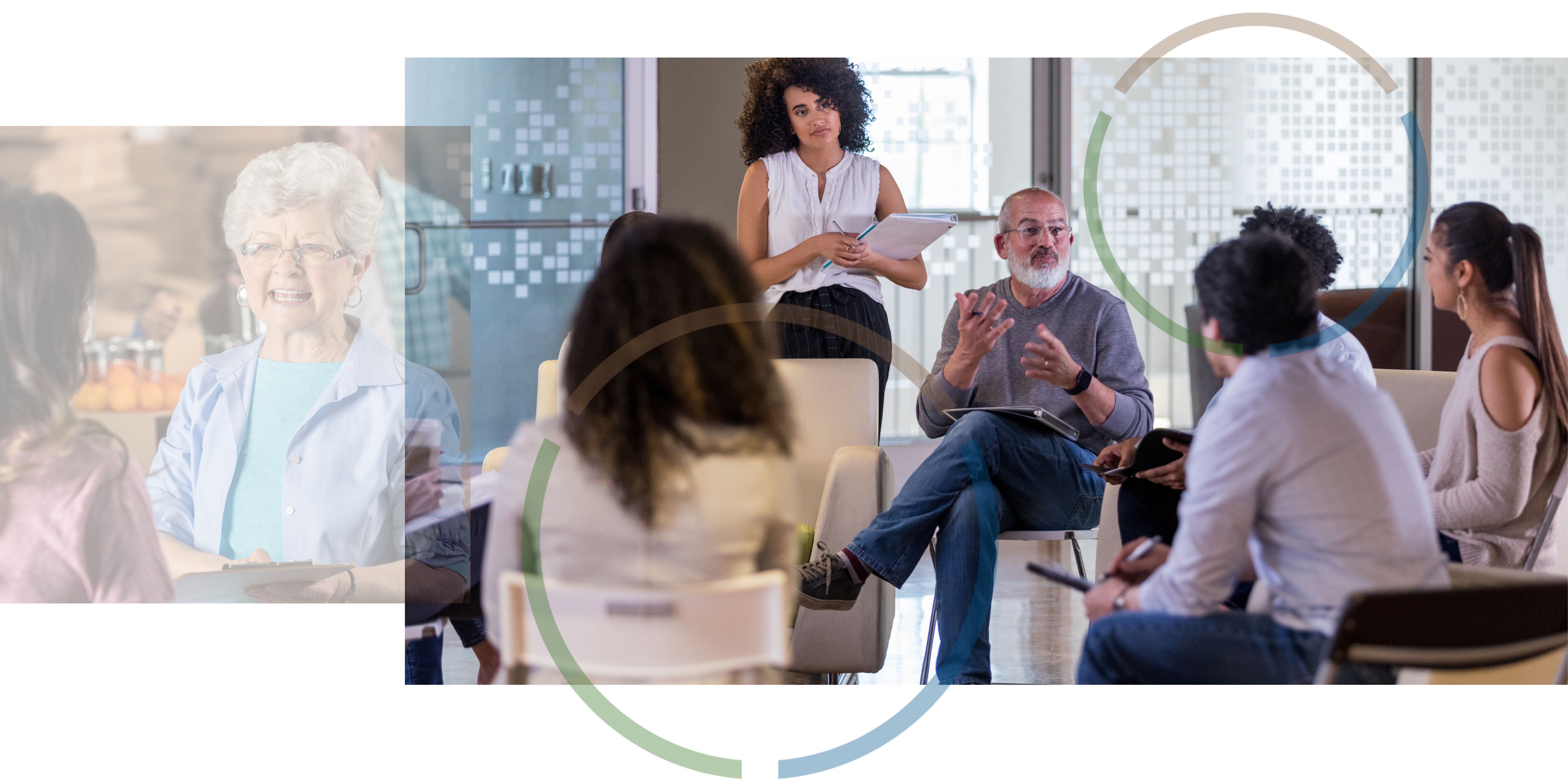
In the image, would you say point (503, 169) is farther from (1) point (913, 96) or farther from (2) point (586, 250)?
(1) point (913, 96)

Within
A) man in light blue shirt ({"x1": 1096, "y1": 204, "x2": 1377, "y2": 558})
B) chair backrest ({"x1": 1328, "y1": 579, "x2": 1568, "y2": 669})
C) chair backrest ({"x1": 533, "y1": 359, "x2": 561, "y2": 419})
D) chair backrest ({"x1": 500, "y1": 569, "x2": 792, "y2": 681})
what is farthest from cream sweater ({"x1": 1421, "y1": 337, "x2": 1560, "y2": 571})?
chair backrest ({"x1": 533, "y1": 359, "x2": 561, "y2": 419})

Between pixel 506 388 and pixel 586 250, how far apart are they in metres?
1.05

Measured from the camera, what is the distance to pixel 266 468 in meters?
2.40

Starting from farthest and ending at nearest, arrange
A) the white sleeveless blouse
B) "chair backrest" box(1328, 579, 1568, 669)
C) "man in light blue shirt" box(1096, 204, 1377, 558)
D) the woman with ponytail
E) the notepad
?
the white sleeveless blouse, the notepad, "man in light blue shirt" box(1096, 204, 1377, 558), the woman with ponytail, "chair backrest" box(1328, 579, 1568, 669)

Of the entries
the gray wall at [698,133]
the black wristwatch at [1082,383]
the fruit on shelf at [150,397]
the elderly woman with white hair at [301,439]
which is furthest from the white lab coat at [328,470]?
the gray wall at [698,133]

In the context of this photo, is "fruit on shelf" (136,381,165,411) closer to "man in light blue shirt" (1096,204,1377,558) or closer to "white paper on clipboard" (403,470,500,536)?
"white paper on clipboard" (403,470,500,536)

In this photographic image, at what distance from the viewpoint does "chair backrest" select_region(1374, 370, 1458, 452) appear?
7.48 feet

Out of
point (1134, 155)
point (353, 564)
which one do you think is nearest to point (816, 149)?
point (353, 564)

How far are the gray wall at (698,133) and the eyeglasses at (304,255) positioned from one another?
1.94 metres

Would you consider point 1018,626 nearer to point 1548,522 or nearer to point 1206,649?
point 1548,522

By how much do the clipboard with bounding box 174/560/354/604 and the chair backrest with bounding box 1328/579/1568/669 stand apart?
6.09 feet

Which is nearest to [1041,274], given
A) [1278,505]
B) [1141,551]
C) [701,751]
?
[1141,551]

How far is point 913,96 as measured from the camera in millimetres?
4496

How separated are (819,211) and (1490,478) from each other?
1.58 m
